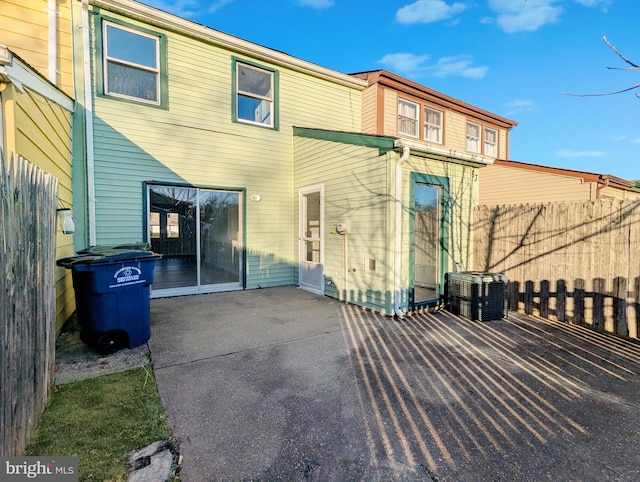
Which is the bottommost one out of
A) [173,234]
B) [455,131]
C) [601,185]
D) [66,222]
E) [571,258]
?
[571,258]

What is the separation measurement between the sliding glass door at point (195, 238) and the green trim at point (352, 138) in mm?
2064

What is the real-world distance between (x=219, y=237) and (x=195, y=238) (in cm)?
55

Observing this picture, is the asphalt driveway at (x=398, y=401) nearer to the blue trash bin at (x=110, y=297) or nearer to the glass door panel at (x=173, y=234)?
the blue trash bin at (x=110, y=297)

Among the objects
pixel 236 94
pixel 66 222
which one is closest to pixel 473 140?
pixel 236 94

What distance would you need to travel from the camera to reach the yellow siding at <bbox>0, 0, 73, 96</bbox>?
187 inches

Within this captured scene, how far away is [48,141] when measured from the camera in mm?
3943

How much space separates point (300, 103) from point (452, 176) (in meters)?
4.12

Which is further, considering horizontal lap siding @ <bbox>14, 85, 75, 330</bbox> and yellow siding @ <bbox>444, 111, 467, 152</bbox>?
yellow siding @ <bbox>444, 111, 467, 152</bbox>

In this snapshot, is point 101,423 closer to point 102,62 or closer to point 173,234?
point 173,234

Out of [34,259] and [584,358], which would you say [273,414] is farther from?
[584,358]

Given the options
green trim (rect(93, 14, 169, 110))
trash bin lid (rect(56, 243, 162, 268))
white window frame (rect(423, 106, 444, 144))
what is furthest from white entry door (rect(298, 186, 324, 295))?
white window frame (rect(423, 106, 444, 144))

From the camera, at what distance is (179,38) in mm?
6188

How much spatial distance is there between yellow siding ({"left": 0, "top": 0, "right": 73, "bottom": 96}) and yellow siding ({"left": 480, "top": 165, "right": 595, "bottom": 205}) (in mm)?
10932

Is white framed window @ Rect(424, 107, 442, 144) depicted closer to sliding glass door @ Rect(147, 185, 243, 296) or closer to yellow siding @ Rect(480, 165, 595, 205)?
yellow siding @ Rect(480, 165, 595, 205)
